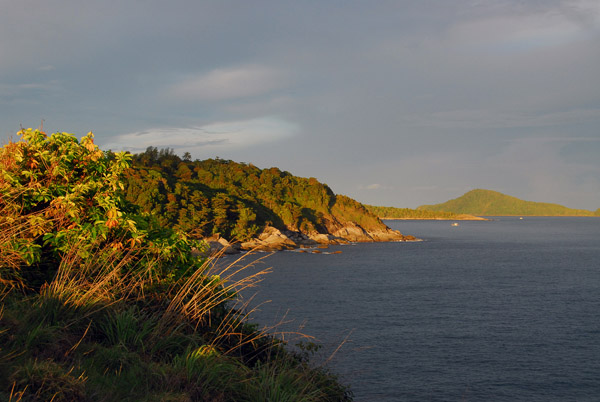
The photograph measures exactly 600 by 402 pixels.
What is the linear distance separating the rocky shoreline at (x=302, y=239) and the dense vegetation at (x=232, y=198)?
2.31 m

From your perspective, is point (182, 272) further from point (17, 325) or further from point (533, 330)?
point (533, 330)

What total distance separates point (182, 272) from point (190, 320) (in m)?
1.65

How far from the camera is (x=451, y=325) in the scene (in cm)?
3816

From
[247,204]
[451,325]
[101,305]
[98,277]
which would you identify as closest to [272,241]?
[247,204]

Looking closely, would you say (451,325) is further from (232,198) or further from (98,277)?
(232,198)

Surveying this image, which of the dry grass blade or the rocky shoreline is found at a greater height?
the dry grass blade

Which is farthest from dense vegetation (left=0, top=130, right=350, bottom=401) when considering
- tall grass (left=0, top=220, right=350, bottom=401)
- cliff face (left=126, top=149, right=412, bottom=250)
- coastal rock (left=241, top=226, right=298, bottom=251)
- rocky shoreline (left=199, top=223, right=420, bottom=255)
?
coastal rock (left=241, top=226, right=298, bottom=251)

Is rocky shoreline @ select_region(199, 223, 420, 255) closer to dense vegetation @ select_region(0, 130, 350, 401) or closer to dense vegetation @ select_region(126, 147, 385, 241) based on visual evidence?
dense vegetation @ select_region(126, 147, 385, 241)

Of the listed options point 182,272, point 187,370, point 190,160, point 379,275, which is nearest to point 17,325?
point 187,370

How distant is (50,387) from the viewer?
4.38 metres

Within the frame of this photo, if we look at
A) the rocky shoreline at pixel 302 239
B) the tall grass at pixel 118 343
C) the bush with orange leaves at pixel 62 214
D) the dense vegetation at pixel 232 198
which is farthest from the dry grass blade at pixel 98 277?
the dense vegetation at pixel 232 198

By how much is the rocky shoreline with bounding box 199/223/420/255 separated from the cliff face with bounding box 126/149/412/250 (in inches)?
8.9

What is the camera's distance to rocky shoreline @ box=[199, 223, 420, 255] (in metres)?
95.7

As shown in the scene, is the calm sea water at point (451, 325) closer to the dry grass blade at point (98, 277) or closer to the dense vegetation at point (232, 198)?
the dry grass blade at point (98, 277)
